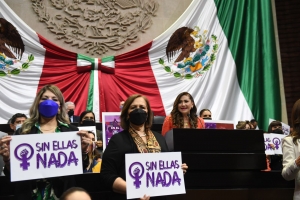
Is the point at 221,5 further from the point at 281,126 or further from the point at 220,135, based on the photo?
the point at 220,135

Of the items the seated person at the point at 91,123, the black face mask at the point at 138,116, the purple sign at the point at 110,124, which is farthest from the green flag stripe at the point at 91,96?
the black face mask at the point at 138,116

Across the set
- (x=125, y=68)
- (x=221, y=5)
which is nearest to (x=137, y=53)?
(x=125, y=68)

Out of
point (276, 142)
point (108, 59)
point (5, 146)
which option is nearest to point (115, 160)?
point (5, 146)

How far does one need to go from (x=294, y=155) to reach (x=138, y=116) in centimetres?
97

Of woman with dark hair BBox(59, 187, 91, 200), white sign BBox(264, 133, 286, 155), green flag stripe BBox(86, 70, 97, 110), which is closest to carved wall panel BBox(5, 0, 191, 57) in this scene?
green flag stripe BBox(86, 70, 97, 110)

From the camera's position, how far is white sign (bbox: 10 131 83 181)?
2221 mm

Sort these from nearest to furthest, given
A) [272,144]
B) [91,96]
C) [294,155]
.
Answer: [294,155]
[272,144]
[91,96]

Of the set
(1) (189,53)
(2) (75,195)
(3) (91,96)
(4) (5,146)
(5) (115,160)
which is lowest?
(2) (75,195)

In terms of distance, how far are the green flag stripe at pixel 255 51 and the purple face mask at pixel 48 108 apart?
16.7 feet

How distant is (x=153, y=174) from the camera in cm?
228

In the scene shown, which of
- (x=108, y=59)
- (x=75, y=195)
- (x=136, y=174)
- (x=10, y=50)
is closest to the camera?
(x=75, y=195)

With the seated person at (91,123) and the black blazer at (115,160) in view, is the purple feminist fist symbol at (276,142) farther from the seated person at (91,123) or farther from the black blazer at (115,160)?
the black blazer at (115,160)

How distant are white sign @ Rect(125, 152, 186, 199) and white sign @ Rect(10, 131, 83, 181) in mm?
322

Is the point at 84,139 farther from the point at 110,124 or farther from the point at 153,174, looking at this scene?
the point at 110,124
